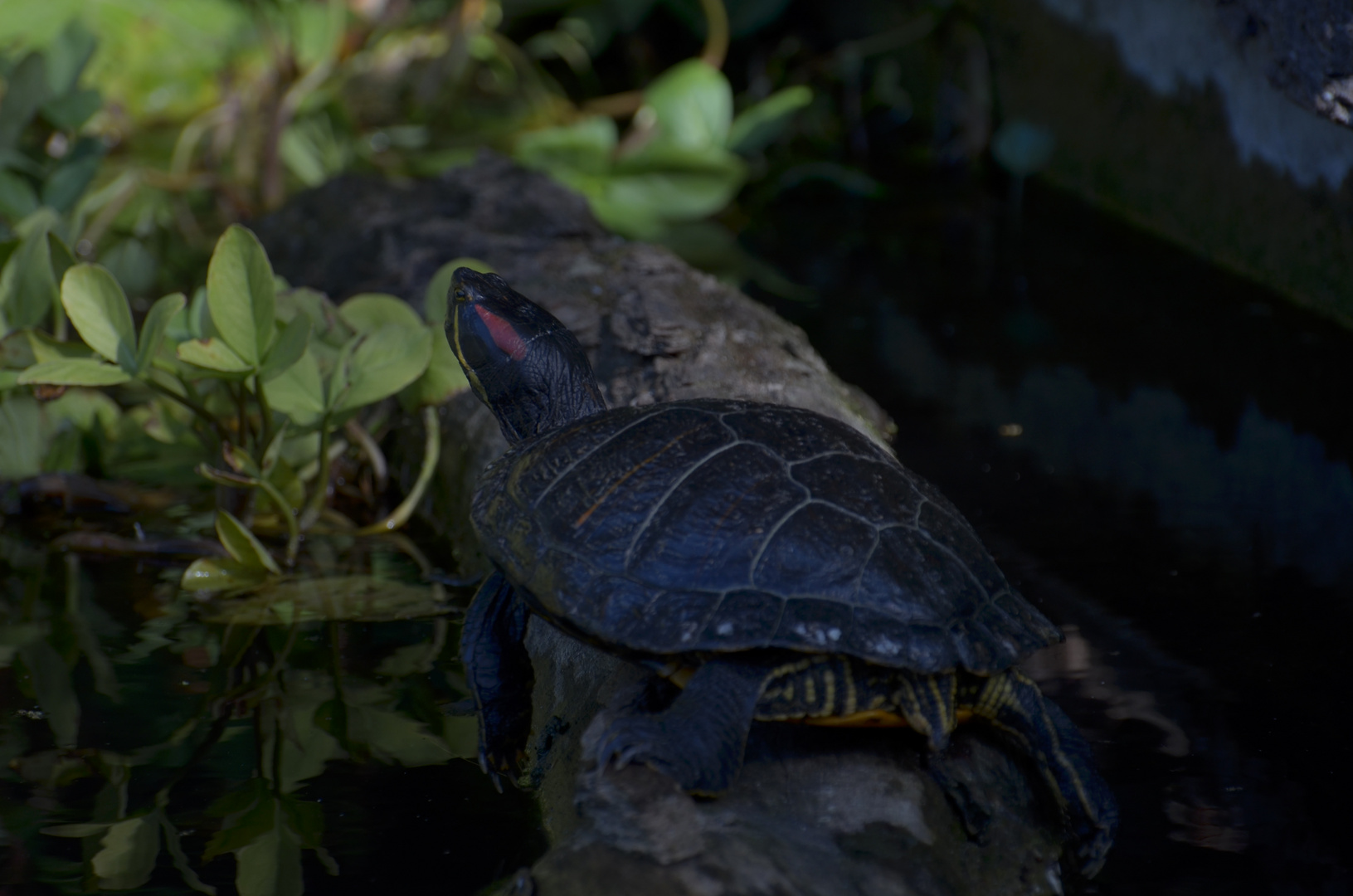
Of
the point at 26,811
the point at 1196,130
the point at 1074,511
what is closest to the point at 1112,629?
the point at 1074,511

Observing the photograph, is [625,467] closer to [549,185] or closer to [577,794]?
[577,794]

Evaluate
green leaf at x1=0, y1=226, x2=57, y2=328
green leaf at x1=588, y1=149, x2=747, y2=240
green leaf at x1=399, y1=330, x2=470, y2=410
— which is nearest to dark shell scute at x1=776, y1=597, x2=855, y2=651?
green leaf at x1=399, y1=330, x2=470, y2=410

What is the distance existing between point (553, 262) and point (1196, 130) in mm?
2275

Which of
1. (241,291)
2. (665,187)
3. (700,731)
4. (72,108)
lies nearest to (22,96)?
(72,108)

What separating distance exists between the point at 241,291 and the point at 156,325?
0.14m

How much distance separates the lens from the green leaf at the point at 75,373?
1.86 meters

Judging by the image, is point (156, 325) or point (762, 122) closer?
point (156, 325)

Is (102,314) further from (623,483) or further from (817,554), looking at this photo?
(817,554)

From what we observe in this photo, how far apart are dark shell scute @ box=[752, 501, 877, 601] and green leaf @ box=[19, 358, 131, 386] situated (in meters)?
1.20

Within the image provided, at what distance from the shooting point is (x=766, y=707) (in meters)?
1.24

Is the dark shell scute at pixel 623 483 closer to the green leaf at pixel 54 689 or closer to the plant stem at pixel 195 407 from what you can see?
the green leaf at pixel 54 689

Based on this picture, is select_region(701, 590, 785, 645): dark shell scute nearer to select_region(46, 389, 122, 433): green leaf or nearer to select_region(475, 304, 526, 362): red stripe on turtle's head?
select_region(475, 304, 526, 362): red stripe on turtle's head

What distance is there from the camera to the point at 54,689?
1.73m

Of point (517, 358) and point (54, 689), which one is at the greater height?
point (517, 358)
